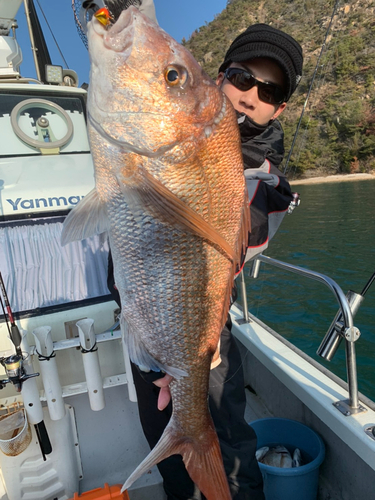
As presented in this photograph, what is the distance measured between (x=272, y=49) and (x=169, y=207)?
41.2 inches

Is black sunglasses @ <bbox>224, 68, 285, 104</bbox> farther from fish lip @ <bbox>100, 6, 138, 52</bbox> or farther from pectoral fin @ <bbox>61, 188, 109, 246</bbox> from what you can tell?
pectoral fin @ <bbox>61, 188, 109, 246</bbox>

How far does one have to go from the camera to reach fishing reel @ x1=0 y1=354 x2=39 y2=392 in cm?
178

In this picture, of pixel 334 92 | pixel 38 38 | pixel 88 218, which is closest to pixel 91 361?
pixel 88 218

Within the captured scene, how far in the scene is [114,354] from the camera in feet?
7.50

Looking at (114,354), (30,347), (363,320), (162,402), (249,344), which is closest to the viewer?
(162,402)

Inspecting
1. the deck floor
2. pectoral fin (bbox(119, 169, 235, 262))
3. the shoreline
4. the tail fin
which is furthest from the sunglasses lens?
the shoreline

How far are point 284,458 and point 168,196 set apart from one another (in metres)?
2.18

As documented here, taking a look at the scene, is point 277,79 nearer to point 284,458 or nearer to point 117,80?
point 117,80

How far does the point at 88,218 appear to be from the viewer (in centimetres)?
120

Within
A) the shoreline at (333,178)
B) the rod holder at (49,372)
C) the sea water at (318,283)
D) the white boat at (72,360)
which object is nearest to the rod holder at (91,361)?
the white boat at (72,360)

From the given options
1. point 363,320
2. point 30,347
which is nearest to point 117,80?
point 30,347

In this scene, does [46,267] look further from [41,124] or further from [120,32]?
[120,32]

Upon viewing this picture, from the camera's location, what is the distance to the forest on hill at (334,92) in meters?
40.8

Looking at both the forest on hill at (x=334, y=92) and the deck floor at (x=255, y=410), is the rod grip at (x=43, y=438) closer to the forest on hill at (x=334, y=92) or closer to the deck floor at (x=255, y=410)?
the deck floor at (x=255, y=410)
